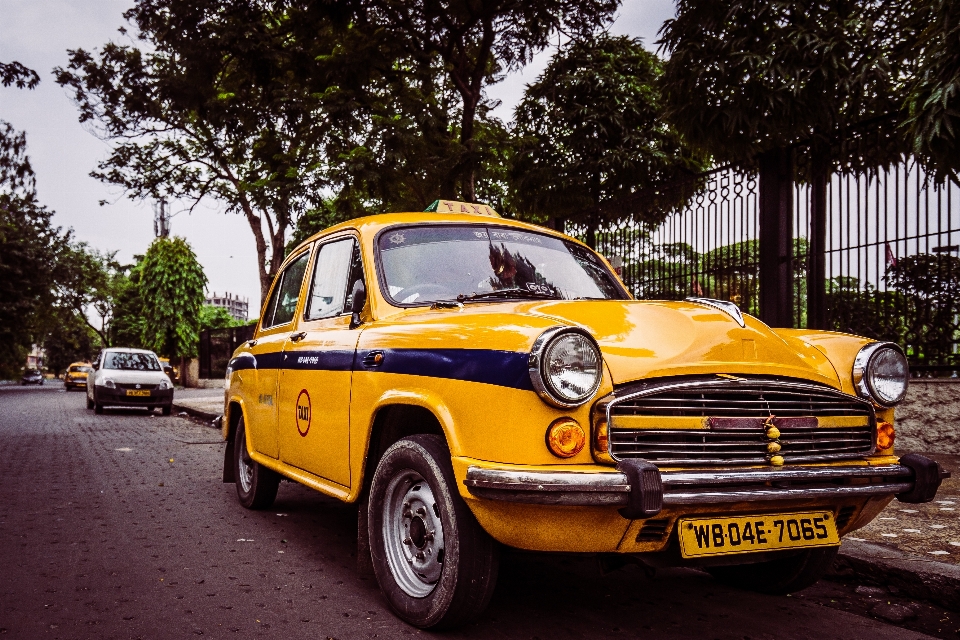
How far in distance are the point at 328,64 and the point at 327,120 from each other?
714mm

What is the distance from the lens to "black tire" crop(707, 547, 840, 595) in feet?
12.5

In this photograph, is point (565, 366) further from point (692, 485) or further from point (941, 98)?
point (941, 98)

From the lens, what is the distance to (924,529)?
498 cm

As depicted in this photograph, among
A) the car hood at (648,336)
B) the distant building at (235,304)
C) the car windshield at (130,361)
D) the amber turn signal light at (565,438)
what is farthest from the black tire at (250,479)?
the distant building at (235,304)

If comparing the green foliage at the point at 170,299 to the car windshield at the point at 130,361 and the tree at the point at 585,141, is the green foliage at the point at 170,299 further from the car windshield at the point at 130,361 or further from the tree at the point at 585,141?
the tree at the point at 585,141

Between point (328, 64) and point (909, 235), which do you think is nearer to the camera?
point (909, 235)

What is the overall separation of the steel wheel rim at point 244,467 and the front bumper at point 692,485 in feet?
11.9

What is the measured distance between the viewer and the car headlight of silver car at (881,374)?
11.5 ft

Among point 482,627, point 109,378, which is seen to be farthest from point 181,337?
point 482,627

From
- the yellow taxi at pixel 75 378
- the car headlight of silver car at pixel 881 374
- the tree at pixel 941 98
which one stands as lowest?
the yellow taxi at pixel 75 378

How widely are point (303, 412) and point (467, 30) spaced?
816 cm

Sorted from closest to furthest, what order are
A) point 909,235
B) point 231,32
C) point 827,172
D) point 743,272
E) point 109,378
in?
1. point 909,235
2. point 827,172
3. point 743,272
4. point 231,32
5. point 109,378

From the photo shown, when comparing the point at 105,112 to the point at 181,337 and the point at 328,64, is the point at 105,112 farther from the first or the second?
the point at 181,337

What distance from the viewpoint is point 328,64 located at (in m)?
10.7
